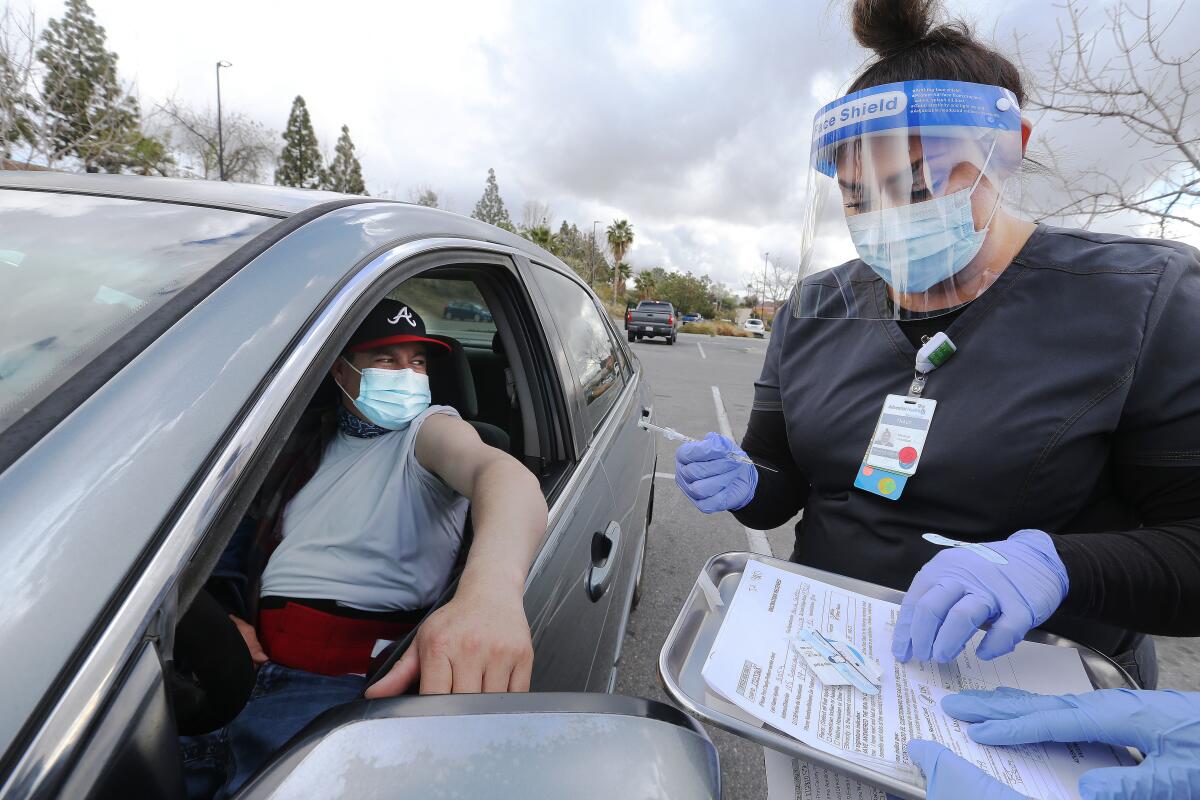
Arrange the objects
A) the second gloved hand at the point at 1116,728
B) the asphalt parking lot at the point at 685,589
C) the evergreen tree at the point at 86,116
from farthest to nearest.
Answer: the evergreen tree at the point at 86,116 → the asphalt parking lot at the point at 685,589 → the second gloved hand at the point at 1116,728

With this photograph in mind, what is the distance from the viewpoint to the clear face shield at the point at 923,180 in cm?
112

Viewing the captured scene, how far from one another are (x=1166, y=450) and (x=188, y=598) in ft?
4.78

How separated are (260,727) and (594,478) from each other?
3.16 ft

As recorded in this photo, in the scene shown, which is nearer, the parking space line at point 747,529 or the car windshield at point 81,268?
the car windshield at point 81,268

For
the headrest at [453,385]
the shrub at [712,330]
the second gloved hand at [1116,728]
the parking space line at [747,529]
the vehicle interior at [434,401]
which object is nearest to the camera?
the second gloved hand at [1116,728]

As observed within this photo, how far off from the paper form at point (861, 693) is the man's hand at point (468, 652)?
0.97 feet

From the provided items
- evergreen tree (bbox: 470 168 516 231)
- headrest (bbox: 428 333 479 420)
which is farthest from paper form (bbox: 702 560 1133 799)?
evergreen tree (bbox: 470 168 516 231)

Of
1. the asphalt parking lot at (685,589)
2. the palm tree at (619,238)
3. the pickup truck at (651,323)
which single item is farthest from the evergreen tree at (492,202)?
the asphalt parking lot at (685,589)

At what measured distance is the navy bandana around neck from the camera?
1.51 metres

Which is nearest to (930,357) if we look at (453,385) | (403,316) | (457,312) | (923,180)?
(923,180)

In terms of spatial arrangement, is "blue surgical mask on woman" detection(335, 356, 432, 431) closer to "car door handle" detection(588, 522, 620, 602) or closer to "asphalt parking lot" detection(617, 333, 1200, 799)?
"car door handle" detection(588, 522, 620, 602)

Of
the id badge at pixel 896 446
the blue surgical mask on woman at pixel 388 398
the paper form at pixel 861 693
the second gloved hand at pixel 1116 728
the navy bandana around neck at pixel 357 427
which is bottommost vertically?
the paper form at pixel 861 693

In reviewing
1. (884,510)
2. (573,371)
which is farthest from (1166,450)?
(573,371)

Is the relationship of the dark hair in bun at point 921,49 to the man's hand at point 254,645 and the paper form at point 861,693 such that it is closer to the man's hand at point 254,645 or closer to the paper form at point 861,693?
the paper form at point 861,693
